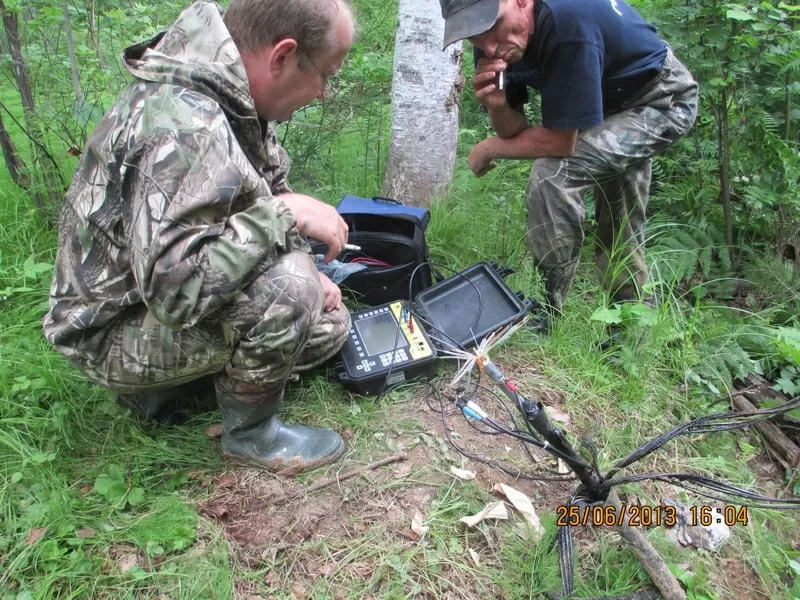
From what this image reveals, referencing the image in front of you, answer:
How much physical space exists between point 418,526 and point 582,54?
184 cm

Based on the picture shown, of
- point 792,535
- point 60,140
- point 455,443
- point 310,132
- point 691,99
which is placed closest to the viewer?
point 792,535

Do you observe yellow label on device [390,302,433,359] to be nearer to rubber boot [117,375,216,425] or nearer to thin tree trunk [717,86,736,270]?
rubber boot [117,375,216,425]

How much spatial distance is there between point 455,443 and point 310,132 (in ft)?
9.09

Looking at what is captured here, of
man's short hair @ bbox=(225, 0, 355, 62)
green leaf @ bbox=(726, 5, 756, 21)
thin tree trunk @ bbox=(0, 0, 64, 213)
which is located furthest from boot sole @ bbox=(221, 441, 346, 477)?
green leaf @ bbox=(726, 5, 756, 21)

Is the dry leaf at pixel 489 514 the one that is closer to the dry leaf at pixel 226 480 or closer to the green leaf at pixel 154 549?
the dry leaf at pixel 226 480

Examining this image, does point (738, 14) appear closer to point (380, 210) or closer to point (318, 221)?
point (380, 210)

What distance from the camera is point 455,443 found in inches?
87.2

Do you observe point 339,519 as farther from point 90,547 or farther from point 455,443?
point 90,547

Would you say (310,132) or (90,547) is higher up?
(310,132)

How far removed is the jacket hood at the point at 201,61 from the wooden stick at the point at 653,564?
168cm

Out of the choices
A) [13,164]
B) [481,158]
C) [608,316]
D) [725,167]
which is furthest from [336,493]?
[725,167]

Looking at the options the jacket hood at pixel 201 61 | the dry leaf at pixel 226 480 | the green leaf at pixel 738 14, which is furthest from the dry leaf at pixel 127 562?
the green leaf at pixel 738 14

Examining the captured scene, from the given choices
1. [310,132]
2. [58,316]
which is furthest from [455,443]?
[310,132]

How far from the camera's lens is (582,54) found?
2.18 m
